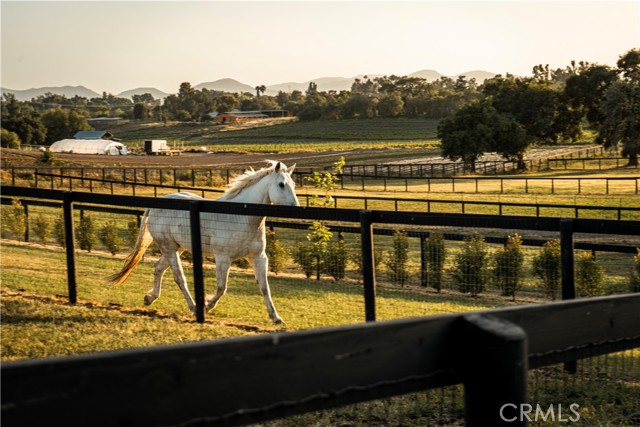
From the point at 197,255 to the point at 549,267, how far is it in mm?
6059

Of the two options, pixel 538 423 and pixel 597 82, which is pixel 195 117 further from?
pixel 538 423

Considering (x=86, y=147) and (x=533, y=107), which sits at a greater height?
(x=533, y=107)

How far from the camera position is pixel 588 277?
11.5 meters

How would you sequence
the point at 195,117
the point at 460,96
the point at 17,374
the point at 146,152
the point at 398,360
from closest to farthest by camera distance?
the point at 17,374 < the point at 398,360 < the point at 146,152 < the point at 460,96 < the point at 195,117

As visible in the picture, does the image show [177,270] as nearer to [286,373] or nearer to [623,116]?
[286,373]

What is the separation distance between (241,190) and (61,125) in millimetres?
130738

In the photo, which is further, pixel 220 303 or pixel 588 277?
pixel 588 277

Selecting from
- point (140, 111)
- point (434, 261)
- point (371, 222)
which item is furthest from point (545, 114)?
point (140, 111)

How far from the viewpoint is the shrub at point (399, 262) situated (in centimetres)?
1342

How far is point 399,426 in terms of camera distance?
473cm

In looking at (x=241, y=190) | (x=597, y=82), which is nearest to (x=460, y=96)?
(x=597, y=82)

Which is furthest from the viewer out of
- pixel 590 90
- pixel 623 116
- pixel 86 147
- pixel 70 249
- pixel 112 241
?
pixel 86 147

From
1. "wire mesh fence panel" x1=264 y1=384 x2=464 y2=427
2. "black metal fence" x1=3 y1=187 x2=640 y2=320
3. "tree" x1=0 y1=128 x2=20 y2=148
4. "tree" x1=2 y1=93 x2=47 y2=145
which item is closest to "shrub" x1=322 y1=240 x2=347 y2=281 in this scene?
"black metal fence" x1=3 y1=187 x2=640 y2=320

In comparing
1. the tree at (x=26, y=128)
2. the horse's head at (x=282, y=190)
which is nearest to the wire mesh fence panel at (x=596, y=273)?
the horse's head at (x=282, y=190)
